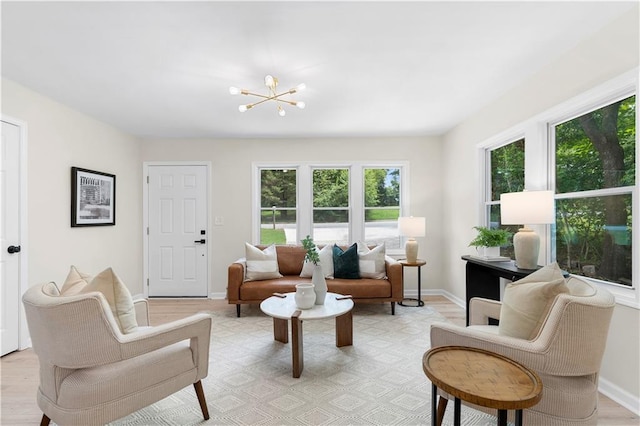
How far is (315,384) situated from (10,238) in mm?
2935

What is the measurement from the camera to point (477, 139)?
395 centimetres

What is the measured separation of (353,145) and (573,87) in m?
2.93

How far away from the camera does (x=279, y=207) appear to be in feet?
17.0

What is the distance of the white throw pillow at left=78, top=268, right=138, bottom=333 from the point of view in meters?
1.80

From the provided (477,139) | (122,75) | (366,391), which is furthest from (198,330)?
(477,139)

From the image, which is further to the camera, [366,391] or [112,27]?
[366,391]

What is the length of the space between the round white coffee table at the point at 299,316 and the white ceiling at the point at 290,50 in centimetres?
198

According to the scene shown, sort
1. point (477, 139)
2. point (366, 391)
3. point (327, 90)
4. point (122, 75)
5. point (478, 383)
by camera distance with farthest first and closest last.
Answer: point (477, 139)
point (327, 90)
point (122, 75)
point (366, 391)
point (478, 383)

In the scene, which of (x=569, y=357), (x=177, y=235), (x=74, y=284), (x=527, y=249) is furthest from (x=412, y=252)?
(x=74, y=284)

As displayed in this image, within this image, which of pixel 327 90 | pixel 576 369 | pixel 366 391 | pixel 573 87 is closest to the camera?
pixel 576 369

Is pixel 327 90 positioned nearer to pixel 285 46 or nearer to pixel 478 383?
pixel 285 46

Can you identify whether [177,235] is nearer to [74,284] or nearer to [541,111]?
[74,284]

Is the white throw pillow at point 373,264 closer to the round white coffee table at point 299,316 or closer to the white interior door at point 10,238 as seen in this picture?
the round white coffee table at point 299,316

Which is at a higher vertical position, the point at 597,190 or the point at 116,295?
the point at 597,190
